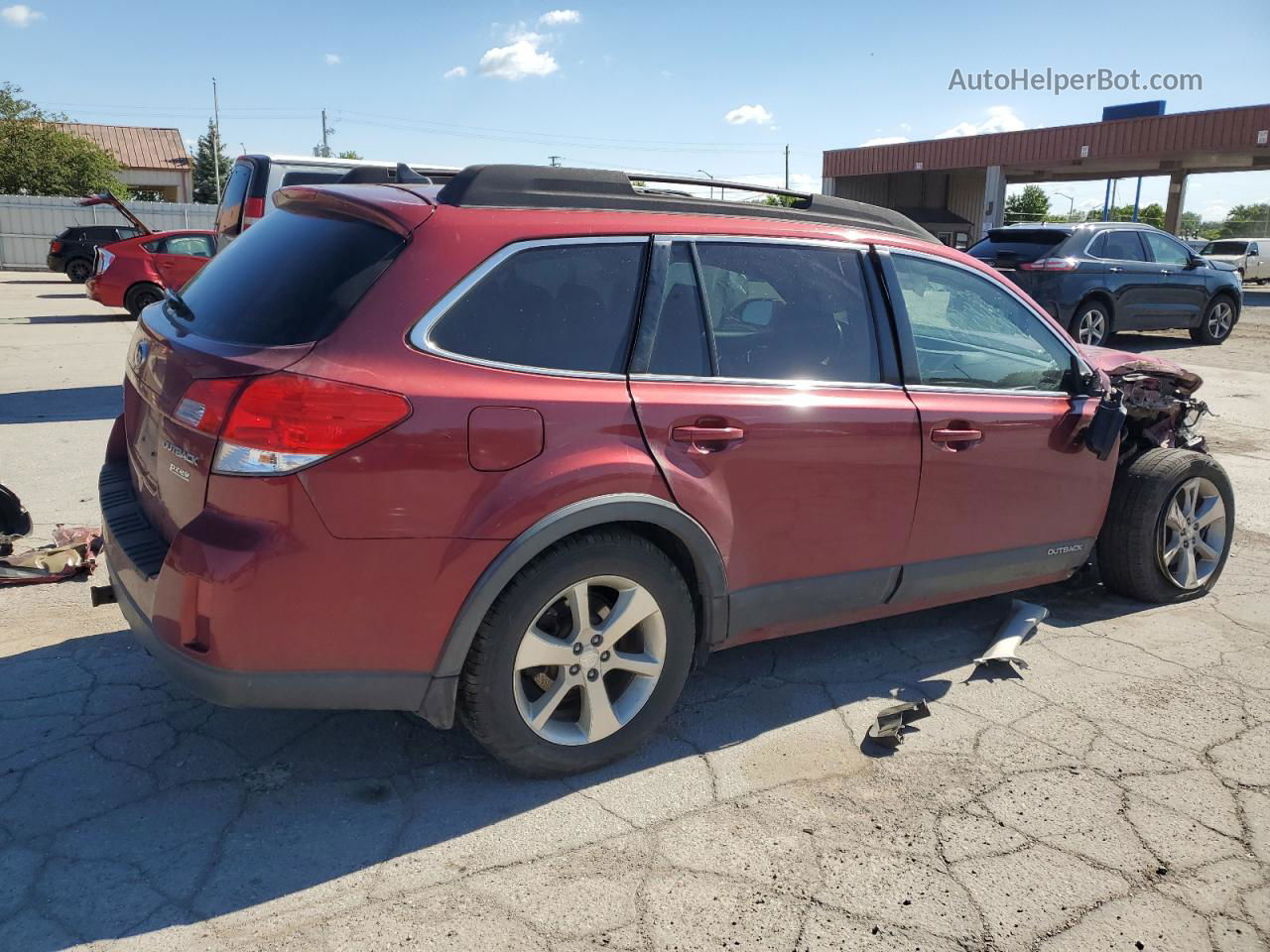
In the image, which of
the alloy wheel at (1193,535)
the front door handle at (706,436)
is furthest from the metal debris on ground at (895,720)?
the alloy wheel at (1193,535)

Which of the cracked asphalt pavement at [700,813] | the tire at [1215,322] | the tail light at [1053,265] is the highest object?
the tail light at [1053,265]

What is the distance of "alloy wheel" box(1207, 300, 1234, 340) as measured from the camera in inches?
597

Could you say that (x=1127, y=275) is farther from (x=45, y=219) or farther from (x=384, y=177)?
(x=45, y=219)

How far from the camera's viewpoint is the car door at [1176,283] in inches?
552

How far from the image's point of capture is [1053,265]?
12773 mm

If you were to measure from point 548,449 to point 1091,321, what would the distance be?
Answer: 12.4 meters

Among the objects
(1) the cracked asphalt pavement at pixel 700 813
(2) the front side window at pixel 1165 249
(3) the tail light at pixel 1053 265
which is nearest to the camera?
(1) the cracked asphalt pavement at pixel 700 813

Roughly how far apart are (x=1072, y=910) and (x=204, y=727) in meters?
2.66

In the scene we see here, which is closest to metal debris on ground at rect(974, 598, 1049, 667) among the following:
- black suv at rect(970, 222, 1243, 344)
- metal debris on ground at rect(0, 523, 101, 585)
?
metal debris on ground at rect(0, 523, 101, 585)

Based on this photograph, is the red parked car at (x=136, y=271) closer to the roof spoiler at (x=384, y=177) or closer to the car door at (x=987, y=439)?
the roof spoiler at (x=384, y=177)

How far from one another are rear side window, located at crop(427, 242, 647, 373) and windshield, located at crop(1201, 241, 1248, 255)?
124 ft

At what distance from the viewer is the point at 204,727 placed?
3281 mm

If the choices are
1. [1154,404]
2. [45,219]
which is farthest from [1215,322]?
[45,219]

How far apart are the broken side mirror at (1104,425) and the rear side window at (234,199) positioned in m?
6.63
